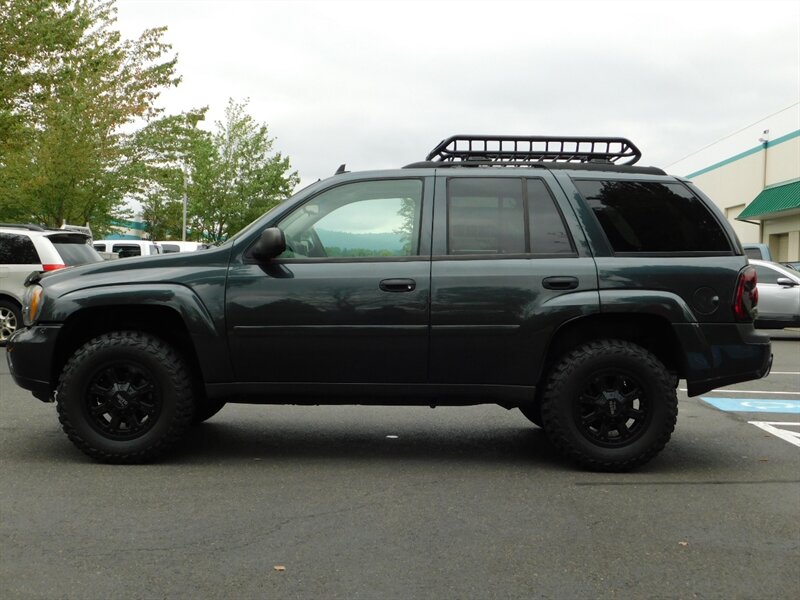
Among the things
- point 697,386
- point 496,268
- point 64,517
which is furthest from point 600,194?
point 64,517

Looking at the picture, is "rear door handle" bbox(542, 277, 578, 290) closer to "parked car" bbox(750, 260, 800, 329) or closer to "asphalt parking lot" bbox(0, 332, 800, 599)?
"asphalt parking lot" bbox(0, 332, 800, 599)

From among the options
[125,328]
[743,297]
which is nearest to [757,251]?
[743,297]

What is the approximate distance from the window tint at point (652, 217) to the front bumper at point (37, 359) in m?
3.45

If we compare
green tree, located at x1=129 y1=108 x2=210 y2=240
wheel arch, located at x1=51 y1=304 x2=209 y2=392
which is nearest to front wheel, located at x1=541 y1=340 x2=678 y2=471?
wheel arch, located at x1=51 y1=304 x2=209 y2=392

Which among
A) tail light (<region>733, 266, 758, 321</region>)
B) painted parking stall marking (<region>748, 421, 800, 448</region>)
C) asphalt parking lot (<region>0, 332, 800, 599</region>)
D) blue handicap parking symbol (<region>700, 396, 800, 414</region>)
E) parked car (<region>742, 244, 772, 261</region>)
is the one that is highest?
parked car (<region>742, 244, 772, 261</region>)

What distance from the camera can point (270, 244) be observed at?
580cm

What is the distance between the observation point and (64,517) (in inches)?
189

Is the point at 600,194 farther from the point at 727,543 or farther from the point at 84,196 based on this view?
the point at 84,196

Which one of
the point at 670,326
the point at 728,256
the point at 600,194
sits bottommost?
the point at 670,326

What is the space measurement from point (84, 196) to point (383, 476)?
26.9 meters

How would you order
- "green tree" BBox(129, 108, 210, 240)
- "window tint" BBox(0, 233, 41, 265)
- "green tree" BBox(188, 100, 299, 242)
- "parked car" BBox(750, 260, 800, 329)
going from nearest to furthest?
"window tint" BBox(0, 233, 41, 265)
"parked car" BBox(750, 260, 800, 329)
"green tree" BBox(129, 108, 210, 240)
"green tree" BBox(188, 100, 299, 242)

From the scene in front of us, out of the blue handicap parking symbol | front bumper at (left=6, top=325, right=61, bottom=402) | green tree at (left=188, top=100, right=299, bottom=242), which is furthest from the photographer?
green tree at (left=188, top=100, right=299, bottom=242)

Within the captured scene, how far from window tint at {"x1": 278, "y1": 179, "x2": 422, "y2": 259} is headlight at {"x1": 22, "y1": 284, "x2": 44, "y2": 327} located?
156 cm

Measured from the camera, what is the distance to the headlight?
610 centimetres
